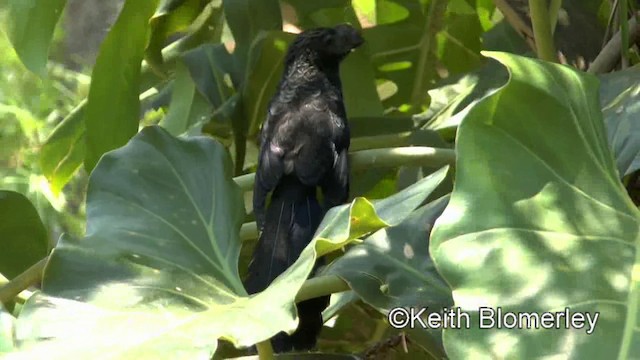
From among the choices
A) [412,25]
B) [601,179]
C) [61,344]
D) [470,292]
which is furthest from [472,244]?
[412,25]

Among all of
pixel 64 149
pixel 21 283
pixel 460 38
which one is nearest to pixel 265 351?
pixel 21 283

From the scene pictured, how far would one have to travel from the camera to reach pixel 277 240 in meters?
0.91

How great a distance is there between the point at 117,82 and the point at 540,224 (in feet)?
2.20

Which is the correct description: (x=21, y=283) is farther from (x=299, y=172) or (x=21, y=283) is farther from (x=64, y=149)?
(x=64, y=149)

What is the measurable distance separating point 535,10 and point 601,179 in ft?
1.24

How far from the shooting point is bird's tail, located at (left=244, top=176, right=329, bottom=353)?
82cm

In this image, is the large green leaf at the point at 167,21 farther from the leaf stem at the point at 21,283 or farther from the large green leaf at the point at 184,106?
the leaf stem at the point at 21,283

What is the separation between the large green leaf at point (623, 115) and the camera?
2.59ft

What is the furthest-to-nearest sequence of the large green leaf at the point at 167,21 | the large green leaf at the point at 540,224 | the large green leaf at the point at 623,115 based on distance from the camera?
1. the large green leaf at the point at 167,21
2. the large green leaf at the point at 623,115
3. the large green leaf at the point at 540,224

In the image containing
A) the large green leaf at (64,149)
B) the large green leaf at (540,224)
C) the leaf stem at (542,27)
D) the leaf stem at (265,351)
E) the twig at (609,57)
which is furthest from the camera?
the large green leaf at (64,149)

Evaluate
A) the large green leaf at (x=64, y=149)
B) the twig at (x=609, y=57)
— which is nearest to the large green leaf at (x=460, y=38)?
the twig at (x=609, y=57)

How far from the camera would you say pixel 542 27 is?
951 mm

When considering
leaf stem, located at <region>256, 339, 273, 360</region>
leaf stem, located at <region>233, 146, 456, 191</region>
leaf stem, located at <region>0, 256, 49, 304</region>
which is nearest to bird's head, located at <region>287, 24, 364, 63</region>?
leaf stem, located at <region>233, 146, 456, 191</region>

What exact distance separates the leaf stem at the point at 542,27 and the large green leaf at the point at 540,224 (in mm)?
308
